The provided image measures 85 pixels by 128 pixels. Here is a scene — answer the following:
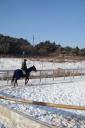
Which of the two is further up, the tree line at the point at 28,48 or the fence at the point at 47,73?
the tree line at the point at 28,48

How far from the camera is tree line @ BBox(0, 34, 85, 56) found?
60.0 meters

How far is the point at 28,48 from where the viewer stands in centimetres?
6800

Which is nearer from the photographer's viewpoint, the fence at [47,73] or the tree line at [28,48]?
the fence at [47,73]

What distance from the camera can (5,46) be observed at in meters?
58.6

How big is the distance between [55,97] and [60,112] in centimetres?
542

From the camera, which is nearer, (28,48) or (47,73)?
(47,73)

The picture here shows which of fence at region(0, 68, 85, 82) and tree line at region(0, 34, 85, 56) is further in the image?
tree line at region(0, 34, 85, 56)

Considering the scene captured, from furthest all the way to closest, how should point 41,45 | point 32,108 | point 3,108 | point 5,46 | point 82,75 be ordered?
point 41,45, point 5,46, point 82,75, point 32,108, point 3,108

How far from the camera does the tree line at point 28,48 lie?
197 feet

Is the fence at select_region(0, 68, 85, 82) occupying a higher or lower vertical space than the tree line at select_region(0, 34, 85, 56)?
lower

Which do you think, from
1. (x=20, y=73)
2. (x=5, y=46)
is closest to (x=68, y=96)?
(x=20, y=73)

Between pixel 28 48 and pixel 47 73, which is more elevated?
pixel 28 48

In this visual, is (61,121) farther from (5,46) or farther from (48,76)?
(5,46)

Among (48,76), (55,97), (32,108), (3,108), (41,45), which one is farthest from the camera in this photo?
(41,45)
